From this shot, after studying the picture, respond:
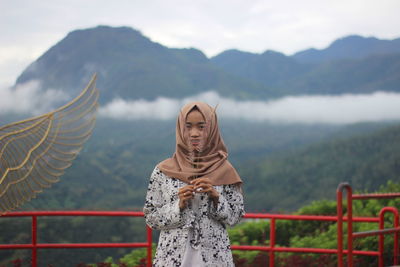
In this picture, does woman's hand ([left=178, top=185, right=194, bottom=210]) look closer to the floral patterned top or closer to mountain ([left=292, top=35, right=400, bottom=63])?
the floral patterned top

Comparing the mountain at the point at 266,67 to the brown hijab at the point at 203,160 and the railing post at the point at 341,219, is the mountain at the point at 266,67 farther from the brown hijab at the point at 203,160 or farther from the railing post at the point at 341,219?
the brown hijab at the point at 203,160

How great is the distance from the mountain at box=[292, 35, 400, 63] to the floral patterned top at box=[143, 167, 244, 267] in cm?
11599

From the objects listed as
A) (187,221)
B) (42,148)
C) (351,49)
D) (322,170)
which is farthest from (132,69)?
(187,221)

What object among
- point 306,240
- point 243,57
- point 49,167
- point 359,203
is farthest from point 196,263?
point 243,57

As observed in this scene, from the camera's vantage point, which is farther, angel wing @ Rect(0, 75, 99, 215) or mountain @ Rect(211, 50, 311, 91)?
mountain @ Rect(211, 50, 311, 91)

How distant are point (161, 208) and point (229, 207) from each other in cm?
42

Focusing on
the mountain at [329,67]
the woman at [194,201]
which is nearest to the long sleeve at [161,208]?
the woman at [194,201]

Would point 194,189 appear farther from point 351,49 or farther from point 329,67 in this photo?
point 351,49

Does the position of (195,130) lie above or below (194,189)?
above

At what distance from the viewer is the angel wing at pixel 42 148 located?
5242 millimetres

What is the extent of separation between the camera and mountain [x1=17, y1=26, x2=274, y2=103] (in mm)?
125125

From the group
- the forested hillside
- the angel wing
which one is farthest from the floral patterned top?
the forested hillside

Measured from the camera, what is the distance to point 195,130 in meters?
3.56

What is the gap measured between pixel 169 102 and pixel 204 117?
119904mm
